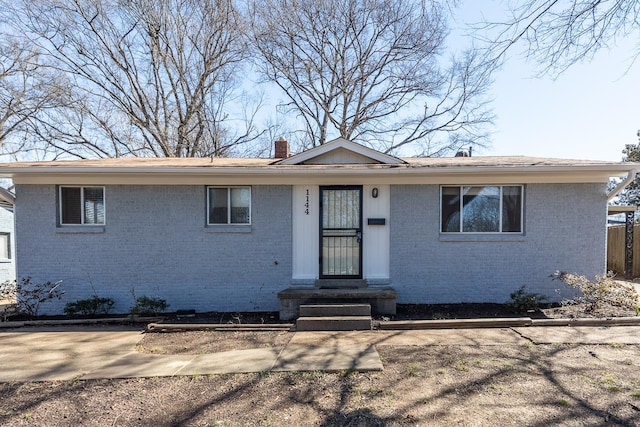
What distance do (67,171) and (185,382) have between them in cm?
502

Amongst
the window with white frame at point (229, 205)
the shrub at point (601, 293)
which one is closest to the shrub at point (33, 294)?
the window with white frame at point (229, 205)

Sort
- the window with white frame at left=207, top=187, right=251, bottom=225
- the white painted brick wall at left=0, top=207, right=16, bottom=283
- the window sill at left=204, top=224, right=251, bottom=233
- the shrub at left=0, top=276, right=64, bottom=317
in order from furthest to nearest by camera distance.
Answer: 1. the white painted brick wall at left=0, top=207, right=16, bottom=283
2. the window with white frame at left=207, top=187, right=251, bottom=225
3. the window sill at left=204, top=224, right=251, bottom=233
4. the shrub at left=0, top=276, right=64, bottom=317

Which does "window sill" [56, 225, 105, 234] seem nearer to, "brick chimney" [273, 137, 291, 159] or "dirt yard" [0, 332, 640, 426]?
"dirt yard" [0, 332, 640, 426]

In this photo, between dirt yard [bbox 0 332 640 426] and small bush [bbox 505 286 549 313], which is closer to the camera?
dirt yard [bbox 0 332 640 426]

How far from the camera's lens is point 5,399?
11.8ft

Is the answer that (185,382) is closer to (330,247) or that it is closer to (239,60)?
(330,247)

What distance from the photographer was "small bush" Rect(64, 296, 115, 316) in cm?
686

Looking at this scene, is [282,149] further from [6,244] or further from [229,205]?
[6,244]

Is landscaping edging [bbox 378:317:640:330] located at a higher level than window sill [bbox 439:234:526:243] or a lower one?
lower

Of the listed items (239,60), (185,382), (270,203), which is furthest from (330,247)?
(239,60)

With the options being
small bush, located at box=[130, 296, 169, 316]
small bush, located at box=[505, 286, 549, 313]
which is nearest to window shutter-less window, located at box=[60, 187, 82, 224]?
small bush, located at box=[130, 296, 169, 316]

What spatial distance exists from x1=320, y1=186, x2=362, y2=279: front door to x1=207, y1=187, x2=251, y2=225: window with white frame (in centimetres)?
155

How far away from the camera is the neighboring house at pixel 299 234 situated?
23.4 ft

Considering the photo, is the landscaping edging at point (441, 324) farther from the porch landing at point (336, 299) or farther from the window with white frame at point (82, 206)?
the window with white frame at point (82, 206)
